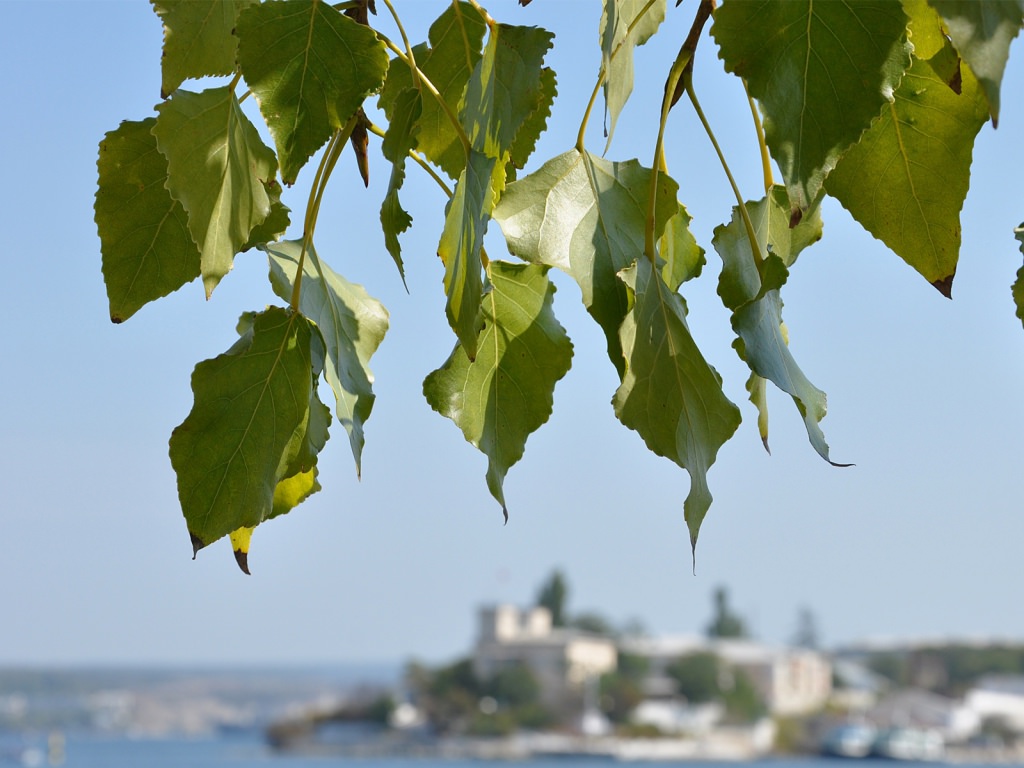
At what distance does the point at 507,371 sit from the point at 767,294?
0.05 meters

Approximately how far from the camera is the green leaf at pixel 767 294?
195 mm

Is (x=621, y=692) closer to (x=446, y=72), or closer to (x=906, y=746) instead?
(x=906, y=746)

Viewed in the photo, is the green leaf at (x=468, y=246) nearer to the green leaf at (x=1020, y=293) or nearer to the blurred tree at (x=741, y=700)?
the green leaf at (x=1020, y=293)

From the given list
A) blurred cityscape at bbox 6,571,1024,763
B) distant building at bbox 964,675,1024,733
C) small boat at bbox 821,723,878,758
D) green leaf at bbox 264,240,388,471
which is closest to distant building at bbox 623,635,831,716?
blurred cityscape at bbox 6,571,1024,763

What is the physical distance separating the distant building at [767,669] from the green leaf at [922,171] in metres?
21.9

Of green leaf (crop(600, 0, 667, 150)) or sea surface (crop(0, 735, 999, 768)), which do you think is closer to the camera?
green leaf (crop(600, 0, 667, 150))

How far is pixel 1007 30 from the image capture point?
14 centimetres

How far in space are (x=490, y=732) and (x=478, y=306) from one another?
21585 millimetres

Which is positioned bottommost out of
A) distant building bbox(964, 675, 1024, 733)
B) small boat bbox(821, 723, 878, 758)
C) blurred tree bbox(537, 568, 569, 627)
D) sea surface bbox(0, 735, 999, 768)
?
sea surface bbox(0, 735, 999, 768)

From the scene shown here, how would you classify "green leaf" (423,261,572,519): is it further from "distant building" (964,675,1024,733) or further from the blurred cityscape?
"distant building" (964,675,1024,733)

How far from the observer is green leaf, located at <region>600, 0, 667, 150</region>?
20 cm

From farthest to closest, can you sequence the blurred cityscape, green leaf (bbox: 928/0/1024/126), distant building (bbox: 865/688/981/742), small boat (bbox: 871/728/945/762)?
1. distant building (bbox: 865/688/981/742)
2. small boat (bbox: 871/728/945/762)
3. the blurred cityscape
4. green leaf (bbox: 928/0/1024/126)

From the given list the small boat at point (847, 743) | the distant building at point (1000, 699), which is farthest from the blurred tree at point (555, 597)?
the distant building at point (1000, 699)

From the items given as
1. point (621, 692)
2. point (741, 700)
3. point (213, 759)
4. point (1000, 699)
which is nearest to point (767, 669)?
point (741, 700)
